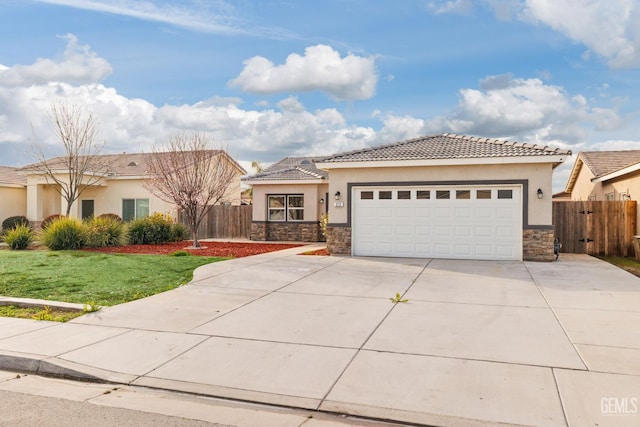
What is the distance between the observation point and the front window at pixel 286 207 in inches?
877

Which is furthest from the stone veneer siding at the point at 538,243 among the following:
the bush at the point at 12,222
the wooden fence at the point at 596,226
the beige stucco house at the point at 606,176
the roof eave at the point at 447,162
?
the bush at the point at 12,222

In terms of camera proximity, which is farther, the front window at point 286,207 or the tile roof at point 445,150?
the front window at point 286,207

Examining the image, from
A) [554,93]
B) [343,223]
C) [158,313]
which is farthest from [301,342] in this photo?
[554,93]

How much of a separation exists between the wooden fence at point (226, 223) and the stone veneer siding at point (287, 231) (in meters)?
1.59

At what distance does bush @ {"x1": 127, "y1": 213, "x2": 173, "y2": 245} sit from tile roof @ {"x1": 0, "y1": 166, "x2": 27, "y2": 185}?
11326 millimetres

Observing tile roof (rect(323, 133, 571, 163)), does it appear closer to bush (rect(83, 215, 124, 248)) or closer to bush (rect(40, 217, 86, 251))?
bush (rect(83, 215, 124, 248))

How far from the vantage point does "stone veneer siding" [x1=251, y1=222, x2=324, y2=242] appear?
71.9ft

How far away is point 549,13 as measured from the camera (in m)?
12.6

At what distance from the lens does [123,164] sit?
2834 centimetres

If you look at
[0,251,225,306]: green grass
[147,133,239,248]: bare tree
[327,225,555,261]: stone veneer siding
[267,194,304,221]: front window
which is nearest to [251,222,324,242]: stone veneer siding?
[267,194,304,221]: front window

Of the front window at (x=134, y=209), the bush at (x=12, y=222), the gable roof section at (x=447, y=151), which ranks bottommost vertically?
the bush at (x=12, y=222)

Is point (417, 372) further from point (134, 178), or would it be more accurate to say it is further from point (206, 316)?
point (134, 178)

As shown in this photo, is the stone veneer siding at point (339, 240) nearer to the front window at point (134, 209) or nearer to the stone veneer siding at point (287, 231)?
the stone veneer siding at point (287, 231)

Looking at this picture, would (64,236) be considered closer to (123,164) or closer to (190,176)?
(190,176)
